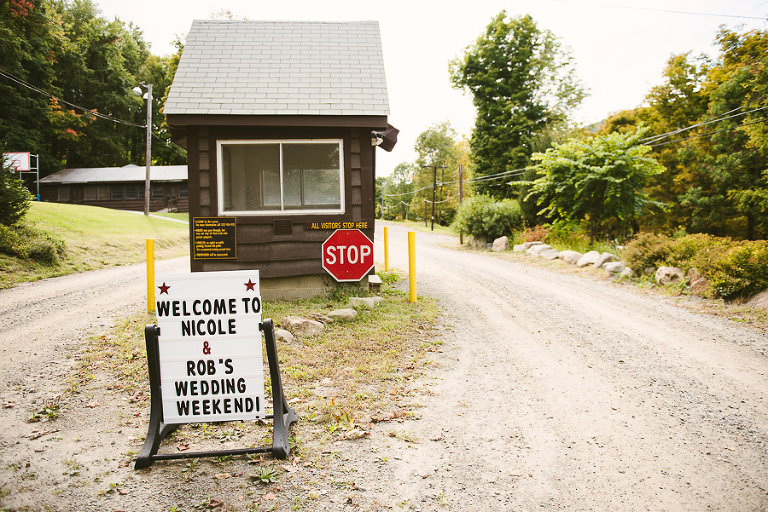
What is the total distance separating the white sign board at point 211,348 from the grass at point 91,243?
908cm

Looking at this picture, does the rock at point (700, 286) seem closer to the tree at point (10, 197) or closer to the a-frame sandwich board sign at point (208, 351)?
the a-frame sandwich board sign at point (208, 351)

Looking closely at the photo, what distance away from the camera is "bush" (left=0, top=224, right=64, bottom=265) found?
11289mm

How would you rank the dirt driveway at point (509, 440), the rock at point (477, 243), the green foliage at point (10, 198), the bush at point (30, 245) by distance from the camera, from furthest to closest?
the rock at point (477, 243) < the green foliage at point (10, 198) < the bush at point (30, 245) < the dirt driveway at point (509, 440)

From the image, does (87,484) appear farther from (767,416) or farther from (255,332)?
(767,416)

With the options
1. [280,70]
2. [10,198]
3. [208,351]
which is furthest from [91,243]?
[208,351]

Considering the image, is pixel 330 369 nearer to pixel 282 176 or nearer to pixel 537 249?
pixel 282 176

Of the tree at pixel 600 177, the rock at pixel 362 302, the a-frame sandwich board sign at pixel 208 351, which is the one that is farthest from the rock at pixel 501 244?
the a-frame sandwich board sign at pixel 208 351

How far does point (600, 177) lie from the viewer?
580 inches

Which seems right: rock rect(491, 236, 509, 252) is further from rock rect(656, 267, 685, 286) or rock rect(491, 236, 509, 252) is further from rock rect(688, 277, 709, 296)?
rock rect(688, 277, 709, 296)

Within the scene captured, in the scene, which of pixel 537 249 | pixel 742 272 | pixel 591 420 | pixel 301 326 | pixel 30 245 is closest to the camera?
pixel 591 420

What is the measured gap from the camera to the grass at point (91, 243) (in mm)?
11062

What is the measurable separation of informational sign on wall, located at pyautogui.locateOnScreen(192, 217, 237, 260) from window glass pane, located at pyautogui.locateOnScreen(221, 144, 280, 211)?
0.42m

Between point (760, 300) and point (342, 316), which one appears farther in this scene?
point (760, 300)

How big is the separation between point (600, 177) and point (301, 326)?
12.4m
